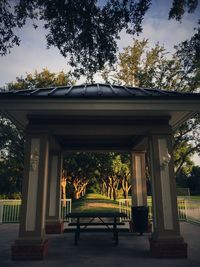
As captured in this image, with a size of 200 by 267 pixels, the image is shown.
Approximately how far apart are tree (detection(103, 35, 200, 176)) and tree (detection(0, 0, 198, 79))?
11.6m

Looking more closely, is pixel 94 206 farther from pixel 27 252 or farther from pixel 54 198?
pixel 27 252

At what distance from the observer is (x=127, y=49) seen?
1841 cm

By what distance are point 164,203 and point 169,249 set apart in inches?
40.7

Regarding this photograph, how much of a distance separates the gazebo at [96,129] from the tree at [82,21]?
3.61ft

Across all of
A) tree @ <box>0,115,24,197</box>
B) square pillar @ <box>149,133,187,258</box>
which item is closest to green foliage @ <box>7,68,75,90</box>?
tree @ <box>0,115,24,197</box>

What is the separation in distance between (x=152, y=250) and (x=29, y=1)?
20.4ft

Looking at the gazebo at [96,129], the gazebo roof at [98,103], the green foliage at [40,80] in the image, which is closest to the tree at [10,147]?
the green foliage at [40,80]

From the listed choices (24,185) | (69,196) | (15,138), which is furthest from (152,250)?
(69,196)

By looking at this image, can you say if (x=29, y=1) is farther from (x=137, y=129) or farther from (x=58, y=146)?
(x=58, y=146)

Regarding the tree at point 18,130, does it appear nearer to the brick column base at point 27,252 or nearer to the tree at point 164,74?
the tree at point 164,74

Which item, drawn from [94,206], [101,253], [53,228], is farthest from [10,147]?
[101,253]

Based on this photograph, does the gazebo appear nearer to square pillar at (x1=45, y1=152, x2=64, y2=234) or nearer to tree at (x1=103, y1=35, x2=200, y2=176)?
square pillar at (x1=45, y1=152, x2=64, y2=234)

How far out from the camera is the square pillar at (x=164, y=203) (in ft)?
17.8

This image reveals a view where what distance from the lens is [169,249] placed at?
5410 millimetres
